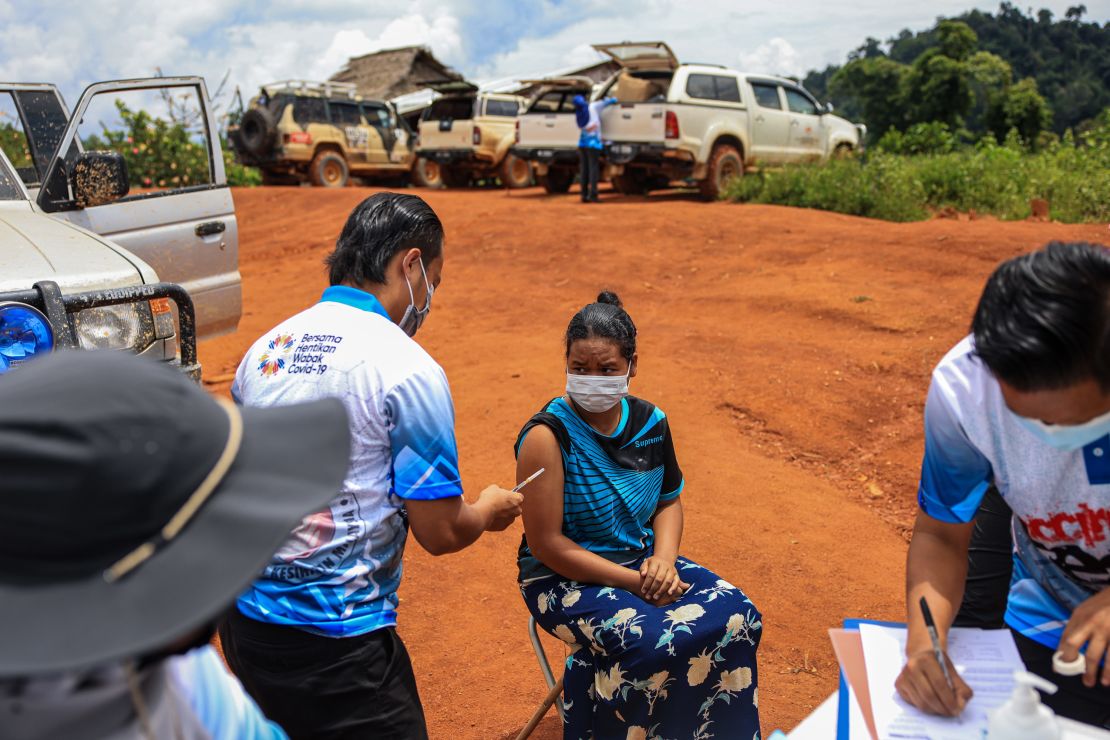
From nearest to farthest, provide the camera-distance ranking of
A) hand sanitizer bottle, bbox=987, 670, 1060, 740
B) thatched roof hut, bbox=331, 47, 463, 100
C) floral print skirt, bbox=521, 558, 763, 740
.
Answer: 1. hand sanitizer bottle, bbox=987, 670, 1060, 740
2. floral print skirt, bbox=521, 558, 763, 740
3. thatched roof hut, bbox=331, 47, 463, 100

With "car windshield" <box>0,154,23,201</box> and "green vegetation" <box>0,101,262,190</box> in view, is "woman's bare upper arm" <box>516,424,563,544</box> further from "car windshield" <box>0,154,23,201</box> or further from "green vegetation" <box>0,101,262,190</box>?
"green vegetation" <box>0,101,262,190</box>

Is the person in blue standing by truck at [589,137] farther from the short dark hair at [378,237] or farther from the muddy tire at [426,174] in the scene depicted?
the short dark hair at [378,237]

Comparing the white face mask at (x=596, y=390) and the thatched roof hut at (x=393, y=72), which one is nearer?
the white face mask at (x=596, y=390)

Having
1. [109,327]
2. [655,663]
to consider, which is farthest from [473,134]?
[655,663]

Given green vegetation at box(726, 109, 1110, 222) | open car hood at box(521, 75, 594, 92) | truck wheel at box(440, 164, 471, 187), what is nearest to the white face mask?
green vegetation at box(726, 109, 1110, 222)

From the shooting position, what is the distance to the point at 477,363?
7.57m

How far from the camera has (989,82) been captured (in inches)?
1368

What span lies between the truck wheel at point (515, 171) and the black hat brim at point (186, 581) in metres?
17.9

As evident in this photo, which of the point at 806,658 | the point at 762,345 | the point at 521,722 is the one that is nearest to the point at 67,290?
the point at 521,722

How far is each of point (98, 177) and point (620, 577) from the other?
11.1ft

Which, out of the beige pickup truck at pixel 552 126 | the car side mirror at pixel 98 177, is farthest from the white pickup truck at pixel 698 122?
the car side mirror at pixel 98 177

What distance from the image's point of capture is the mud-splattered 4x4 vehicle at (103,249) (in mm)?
3330

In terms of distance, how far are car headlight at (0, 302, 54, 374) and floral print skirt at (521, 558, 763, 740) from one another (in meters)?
2.10

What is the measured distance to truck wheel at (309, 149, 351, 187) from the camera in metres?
19.2
